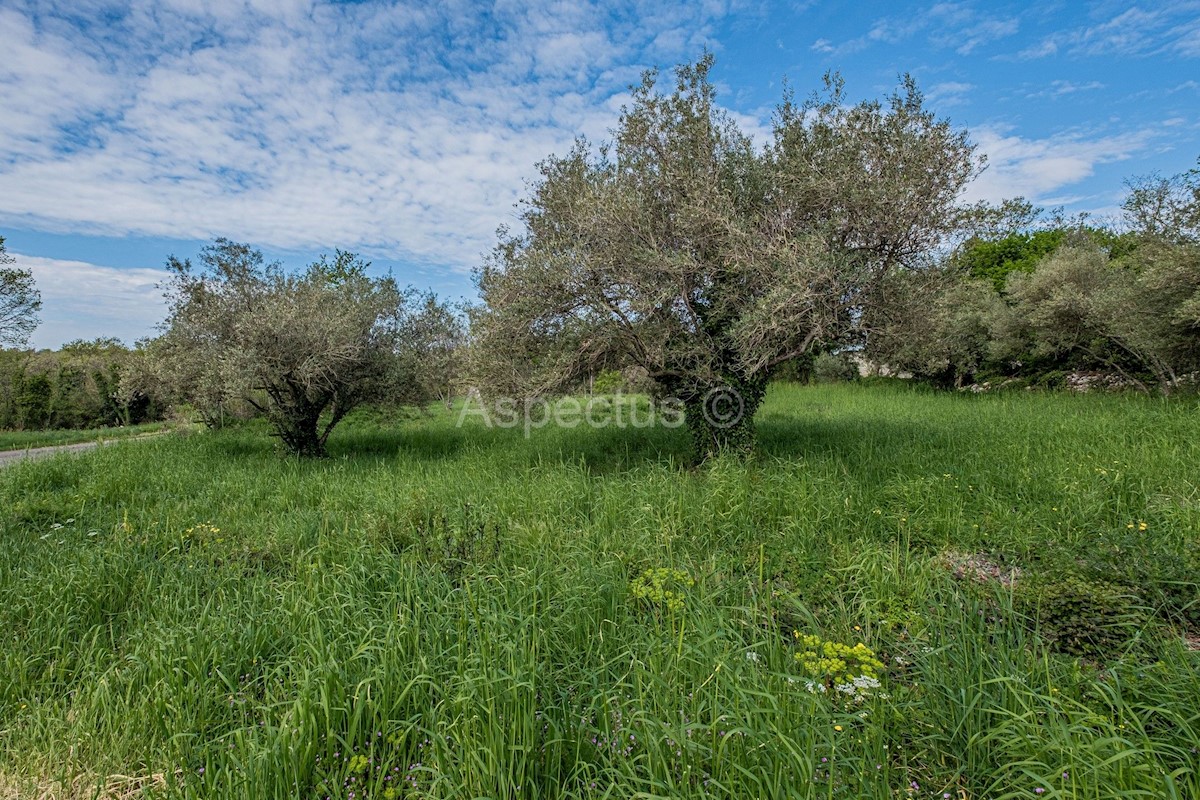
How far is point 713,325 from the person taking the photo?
729cm

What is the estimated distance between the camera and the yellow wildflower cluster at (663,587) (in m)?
3.17

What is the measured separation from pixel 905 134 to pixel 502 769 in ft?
25.2

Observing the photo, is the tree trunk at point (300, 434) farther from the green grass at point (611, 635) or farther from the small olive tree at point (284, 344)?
the green grass at point (611, 635)

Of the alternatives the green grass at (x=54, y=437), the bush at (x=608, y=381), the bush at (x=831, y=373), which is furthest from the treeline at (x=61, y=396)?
the bush at (x=831, y=373)

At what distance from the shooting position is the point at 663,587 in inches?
141

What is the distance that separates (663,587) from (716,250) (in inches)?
187

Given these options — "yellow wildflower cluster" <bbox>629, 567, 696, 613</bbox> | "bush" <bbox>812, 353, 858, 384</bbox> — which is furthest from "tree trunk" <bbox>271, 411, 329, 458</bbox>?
"bush" <bbox>812, 353, 858, 384</bbox>

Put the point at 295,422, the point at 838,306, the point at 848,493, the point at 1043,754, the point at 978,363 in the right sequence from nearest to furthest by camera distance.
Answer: the point at 1043,754
the point at 848,493
the point at 838,306
the point at 295,422
the point at 978,363

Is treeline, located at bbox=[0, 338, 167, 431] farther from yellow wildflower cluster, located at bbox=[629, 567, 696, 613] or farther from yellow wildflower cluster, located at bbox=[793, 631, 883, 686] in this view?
yellow wildflower cluster, located at bbox=[793, 631, 883, 686]

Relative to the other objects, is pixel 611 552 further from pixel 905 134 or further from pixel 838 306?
pixel 905 134

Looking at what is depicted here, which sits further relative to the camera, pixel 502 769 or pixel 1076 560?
pixel 1076 560

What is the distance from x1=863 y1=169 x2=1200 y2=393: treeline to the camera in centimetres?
700

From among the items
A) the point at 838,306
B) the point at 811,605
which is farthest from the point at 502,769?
the point at 838,306

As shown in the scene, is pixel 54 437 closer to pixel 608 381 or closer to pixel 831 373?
pixel 608 381
